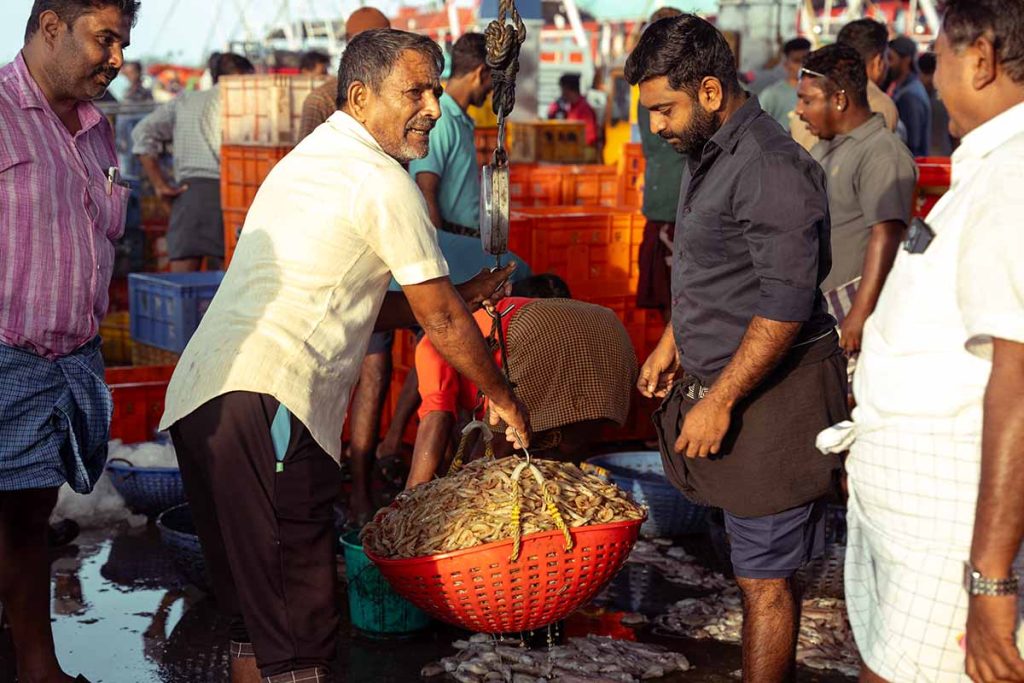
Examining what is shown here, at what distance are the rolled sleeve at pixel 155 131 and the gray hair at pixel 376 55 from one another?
672 cm

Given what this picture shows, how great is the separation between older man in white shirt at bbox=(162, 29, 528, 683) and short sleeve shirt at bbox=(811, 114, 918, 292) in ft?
8.46

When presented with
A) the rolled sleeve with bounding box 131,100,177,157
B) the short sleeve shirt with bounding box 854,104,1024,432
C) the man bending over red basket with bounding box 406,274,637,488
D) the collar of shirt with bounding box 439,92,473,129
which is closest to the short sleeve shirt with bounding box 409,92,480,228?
the collar of shirt with bounding box 439,92,473,129

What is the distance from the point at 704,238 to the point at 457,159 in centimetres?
272

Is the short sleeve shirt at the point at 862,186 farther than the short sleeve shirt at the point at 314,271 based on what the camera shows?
Yes

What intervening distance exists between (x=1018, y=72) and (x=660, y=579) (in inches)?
137

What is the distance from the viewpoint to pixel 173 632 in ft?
16.1

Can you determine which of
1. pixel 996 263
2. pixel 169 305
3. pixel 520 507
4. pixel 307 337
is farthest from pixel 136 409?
pixel 996 263

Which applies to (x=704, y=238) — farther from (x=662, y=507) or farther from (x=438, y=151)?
(x=438, y=151)

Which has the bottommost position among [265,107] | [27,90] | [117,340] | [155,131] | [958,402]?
[117,340]

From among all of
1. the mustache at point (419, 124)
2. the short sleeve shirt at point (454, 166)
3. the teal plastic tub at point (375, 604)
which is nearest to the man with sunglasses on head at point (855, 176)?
the short sleeve shirt at point (454, 166)

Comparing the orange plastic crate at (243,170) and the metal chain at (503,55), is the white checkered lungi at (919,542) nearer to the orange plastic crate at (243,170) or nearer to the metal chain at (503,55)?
the metal chain at (503,55)

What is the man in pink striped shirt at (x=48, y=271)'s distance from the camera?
378 centimetres

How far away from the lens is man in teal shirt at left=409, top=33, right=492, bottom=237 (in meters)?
5.99

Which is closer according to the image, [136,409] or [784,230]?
[784,230]
